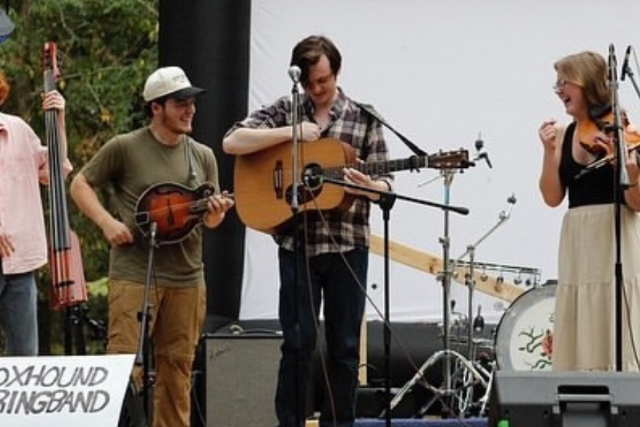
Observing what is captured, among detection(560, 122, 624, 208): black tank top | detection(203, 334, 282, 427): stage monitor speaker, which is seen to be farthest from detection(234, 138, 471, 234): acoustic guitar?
detection(203, 334, 282, 427): stage monitor speaker

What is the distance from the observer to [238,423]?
27.0 ft

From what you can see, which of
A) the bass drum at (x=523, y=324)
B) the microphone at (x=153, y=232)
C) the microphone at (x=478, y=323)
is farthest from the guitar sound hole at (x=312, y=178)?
the microphone at (x=478, y=323)

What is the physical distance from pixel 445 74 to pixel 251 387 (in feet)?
8.48

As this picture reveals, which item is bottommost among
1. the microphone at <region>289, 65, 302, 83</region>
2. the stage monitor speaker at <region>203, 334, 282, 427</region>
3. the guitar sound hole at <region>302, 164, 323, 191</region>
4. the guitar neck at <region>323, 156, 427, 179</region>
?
the stage monitor speaker at <region>203, 334, 282, 427</region>

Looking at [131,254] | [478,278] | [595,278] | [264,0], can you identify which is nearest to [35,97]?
[264,0]

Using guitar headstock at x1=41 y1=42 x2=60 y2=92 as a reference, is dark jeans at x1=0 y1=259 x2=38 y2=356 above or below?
below

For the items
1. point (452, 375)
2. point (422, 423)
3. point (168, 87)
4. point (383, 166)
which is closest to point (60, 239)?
point (168, 87)

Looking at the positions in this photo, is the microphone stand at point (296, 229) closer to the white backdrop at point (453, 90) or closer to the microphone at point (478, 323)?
the microphone at point (478, 323)

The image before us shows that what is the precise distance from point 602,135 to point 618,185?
0.34m

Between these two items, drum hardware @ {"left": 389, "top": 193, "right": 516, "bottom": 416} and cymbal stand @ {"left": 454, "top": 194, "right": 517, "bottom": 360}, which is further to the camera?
cymbal stand @ {"left": 454, "top": 194, "right": 517, "bottom": 360}

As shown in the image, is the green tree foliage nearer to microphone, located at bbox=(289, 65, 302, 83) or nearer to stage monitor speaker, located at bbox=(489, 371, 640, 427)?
microphone, located at bbox=(289, 65, 302, 83)

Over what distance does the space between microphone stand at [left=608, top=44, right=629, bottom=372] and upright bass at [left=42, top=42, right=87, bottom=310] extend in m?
2.34

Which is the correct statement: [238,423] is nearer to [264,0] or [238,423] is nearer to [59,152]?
[59,152]

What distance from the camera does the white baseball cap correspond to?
7.43 meters
